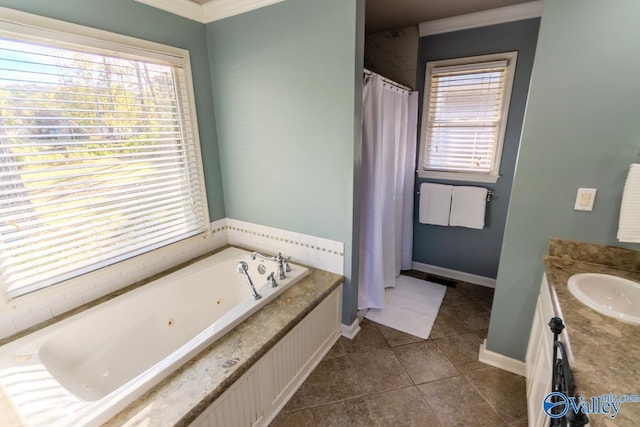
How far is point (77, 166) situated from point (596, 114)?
9.16 feet

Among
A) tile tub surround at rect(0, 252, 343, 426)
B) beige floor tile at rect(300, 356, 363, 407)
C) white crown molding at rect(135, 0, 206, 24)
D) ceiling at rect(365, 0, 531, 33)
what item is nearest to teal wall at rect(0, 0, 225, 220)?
white crown molding at rect(135, 0, 206, 24)

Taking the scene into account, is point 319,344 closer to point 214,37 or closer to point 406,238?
point 406,238

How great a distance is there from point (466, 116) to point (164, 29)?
2.64 m

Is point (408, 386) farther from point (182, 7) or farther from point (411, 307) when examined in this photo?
point (182, 7)

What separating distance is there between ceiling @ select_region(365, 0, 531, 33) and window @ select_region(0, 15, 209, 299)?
1.60m

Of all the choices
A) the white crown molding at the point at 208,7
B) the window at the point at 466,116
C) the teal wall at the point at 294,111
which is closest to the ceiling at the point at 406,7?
the white crown molding at the point at 208,7

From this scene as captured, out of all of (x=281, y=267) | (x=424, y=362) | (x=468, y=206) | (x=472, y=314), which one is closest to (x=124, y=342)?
(x=281, y=267)

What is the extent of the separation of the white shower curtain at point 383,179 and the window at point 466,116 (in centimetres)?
20

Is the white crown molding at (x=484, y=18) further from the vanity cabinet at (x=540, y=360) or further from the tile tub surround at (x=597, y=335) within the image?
the vanity cabinet at (x=540, y=360)

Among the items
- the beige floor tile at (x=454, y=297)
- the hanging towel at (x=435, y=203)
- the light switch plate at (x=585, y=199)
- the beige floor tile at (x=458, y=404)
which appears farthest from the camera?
the hanging towel at (x=435, y=203)

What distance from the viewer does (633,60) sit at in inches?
51.6

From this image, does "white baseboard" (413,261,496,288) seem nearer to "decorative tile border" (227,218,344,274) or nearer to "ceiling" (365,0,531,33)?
"decorative tile border" (227,218,344,274)

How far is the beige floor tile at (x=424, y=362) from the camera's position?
1906 millimetres

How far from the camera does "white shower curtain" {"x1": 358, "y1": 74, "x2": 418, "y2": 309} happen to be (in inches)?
90.6
